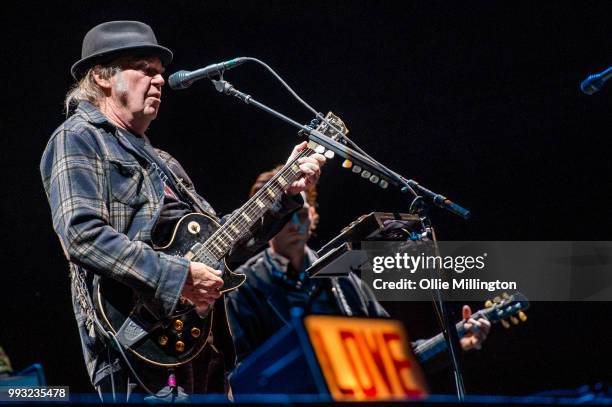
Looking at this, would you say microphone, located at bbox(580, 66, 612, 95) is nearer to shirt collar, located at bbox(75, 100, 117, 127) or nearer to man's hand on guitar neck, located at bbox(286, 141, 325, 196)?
man's hand on guitar neck, located at bbox(286, 141, 325, 196)

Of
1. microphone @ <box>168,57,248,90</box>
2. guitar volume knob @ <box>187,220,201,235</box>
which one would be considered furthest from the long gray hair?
guitar volume knob @ <box>187,220,201,235</box>

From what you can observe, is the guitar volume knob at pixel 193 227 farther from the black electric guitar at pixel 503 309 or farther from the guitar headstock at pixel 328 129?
the black electric guitar at pixel 503 309

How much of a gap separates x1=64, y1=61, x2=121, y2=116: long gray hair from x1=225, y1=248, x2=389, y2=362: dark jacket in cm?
173

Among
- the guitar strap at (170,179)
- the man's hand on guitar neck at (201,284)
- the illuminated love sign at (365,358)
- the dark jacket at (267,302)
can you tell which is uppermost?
the guitar strap at (170,179)

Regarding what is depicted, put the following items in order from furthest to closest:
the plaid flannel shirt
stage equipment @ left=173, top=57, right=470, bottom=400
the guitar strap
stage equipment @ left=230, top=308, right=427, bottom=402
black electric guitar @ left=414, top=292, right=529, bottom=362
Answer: black electric guitar @ left=414, top=292, right=529, bottom=362 < the guitar strap < stage equipment @ left=173, top=57, right=470, bottom=400 < the plaid flannel shirt < stage equipment @ left=230, top=308, right=427, bottom=402

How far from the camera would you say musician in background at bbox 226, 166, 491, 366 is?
4.56m

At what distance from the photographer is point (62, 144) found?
276 centimetres

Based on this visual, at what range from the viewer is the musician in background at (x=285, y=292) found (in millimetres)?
4562

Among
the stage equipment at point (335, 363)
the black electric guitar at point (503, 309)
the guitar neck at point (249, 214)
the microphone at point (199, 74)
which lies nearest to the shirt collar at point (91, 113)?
the microphone at point (199, 74)

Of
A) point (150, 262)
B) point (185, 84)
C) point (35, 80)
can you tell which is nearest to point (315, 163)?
point (185, 84)

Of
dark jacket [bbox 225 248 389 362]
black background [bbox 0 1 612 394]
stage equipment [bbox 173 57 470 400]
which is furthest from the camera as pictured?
black background [bbox 0 1 612 394]

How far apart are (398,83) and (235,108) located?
103 centimetres

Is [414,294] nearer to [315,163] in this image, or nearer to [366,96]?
[366,96]

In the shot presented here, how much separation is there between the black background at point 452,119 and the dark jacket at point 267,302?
1.03ft
